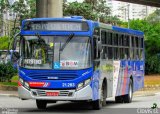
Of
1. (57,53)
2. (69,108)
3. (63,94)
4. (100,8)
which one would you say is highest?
(57,53)

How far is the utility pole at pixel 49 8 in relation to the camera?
3206 centimetres

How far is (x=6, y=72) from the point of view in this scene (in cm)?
3491

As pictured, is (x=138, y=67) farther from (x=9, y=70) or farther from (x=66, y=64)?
(x=9, y=70)

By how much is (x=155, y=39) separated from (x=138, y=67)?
32.0 meters

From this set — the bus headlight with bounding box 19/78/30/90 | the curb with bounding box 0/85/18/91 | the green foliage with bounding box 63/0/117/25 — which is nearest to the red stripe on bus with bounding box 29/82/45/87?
the bus headlight with bounding box 19/78/30/90

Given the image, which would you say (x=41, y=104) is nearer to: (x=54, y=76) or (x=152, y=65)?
(x=54, y=76)

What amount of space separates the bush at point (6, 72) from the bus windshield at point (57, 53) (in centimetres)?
1733

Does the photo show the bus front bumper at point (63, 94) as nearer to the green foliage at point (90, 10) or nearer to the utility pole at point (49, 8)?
the utility pole at point (49, 8)

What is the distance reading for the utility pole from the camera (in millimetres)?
32062

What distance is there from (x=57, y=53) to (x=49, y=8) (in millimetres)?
15214

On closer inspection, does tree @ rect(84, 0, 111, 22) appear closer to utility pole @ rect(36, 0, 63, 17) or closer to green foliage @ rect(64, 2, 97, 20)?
green foliage @ rect(64, 2, 97, 20)

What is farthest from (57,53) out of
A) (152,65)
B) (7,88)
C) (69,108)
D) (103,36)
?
(152,65)

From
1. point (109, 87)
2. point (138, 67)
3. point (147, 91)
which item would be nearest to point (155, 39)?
point (147, 91)

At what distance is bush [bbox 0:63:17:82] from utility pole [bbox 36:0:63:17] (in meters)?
4.36
